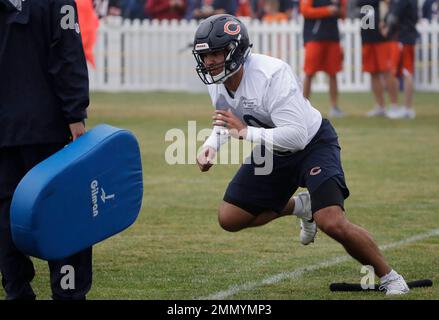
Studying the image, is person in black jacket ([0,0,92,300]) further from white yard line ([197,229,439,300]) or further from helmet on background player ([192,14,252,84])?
white yard line ([197,229,439,300])

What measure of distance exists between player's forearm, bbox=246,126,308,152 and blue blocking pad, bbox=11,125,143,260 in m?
0.70

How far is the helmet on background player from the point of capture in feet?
22.2

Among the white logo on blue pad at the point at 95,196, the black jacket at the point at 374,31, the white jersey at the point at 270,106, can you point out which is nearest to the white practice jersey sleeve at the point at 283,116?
the white jersey at the point at 270,106

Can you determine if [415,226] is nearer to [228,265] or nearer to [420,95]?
[228,265]

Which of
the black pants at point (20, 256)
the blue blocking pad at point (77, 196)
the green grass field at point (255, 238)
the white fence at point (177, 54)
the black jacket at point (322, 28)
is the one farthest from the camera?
the white fence at point (177, 54)

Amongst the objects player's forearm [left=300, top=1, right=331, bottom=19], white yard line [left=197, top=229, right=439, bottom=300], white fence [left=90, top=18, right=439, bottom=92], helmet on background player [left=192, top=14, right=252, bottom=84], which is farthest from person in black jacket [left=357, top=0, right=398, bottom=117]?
helmet on background player [left=192, top=14, right=252, bottom=84]

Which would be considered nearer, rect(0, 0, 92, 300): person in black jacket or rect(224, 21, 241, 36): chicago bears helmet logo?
rect(0, 0, 92, 300): person in black jacket

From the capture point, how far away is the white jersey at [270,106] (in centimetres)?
677

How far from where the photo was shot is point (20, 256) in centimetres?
664

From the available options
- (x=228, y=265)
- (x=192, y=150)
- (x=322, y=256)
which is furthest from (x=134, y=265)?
(x=192, y=150)

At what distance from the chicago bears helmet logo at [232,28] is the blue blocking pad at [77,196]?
885 mm

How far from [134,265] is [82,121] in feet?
6.18

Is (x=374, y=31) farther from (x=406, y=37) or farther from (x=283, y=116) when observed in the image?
(x=283, y=116)

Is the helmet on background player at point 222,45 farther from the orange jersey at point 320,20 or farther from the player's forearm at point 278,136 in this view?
the orange jersey at point 320,20
